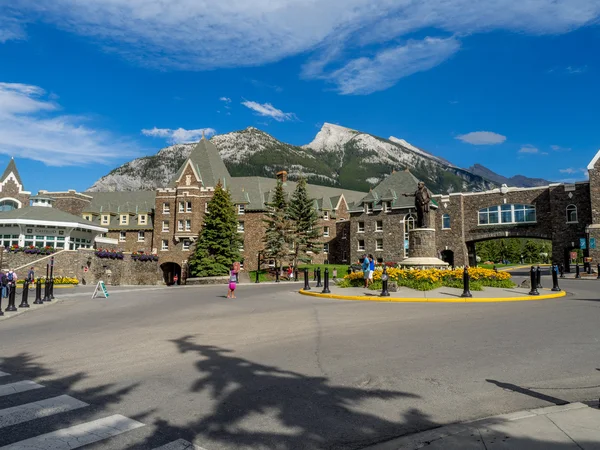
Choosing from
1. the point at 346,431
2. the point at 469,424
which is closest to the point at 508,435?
the point at 469,424

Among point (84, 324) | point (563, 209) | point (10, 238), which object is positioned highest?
point (563, 209)

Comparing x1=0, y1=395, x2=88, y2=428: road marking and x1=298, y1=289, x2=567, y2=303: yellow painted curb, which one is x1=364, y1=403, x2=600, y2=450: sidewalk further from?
x1=298, y1=289, x2=567, y2=303: yellow painted curb

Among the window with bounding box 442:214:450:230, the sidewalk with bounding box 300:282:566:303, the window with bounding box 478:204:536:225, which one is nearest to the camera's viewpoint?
the sidewalk with bounding box 300:282:566:303

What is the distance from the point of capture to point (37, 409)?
500 cm

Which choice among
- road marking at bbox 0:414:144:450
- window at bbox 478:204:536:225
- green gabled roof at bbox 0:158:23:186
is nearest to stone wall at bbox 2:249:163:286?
green gabled roof at bbox 0:158:23:186

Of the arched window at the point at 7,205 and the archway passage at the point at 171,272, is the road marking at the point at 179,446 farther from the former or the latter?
the arched window at the point at 7,205

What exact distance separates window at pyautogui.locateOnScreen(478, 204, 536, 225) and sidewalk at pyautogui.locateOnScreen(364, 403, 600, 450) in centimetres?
4741

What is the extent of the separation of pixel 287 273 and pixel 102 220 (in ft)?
102

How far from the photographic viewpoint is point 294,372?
639cm

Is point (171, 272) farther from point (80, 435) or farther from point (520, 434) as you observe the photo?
point (520, 434)

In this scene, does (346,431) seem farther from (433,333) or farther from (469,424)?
(433,333)

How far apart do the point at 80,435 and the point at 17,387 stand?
253cm

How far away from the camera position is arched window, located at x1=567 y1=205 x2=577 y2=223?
42719 mm

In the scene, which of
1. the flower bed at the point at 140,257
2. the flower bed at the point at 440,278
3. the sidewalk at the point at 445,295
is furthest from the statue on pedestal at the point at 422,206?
the flower bed at the point at 140,257
